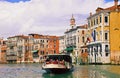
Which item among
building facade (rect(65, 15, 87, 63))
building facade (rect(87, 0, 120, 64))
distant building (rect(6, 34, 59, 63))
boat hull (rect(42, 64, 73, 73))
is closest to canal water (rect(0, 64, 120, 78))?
boat hull (rect(42, 64, 73, 73))

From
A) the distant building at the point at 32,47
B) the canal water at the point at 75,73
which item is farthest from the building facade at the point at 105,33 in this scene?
the distant building at the point at 32,47

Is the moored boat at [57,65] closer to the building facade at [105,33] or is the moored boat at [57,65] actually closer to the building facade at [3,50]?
the building facade at [105,33]

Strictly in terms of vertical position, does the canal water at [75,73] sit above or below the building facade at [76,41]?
below

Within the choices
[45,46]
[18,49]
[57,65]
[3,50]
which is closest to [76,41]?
[45,46]

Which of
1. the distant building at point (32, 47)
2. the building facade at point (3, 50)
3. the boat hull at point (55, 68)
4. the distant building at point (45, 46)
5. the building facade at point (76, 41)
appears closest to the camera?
→ the boat hull at point (55, 68)

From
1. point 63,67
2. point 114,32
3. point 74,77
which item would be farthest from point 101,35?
point 74,77

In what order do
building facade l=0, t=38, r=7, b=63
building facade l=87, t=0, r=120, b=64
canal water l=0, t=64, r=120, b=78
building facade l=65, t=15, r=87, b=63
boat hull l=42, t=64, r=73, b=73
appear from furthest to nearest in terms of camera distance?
building facade l=0, t=38, r=7, b=63 < building facade l=65, t=15, r=87, b=63 < building facade l=87, t=0, r=120, b=64 < boat hull l=42, t=64, r=73, b=73 < canal water l=0, t=64, r=120, b=78

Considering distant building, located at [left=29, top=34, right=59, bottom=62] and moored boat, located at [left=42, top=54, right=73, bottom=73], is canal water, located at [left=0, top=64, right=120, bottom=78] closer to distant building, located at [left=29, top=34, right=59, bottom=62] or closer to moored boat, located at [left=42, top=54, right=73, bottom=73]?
moored boat, located at [left=42, top=54, right=73, bottom=73]

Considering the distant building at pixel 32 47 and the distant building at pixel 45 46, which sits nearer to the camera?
the distant building at pixel 45 46

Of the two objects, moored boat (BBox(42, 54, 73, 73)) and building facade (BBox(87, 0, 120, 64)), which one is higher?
building facade (BBox(87, 0, 120, 64))

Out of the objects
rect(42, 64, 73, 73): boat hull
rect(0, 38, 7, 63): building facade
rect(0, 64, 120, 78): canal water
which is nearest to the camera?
rect(0, 64, 120, 78): canal water

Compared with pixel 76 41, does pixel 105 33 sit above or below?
above

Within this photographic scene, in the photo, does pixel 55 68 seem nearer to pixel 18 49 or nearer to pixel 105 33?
pixel 105 33

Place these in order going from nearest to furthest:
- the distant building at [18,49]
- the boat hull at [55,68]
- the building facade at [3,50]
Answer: the boat hull at [55,68]
the distant building at [18,49]
the building facade at [3,50]
